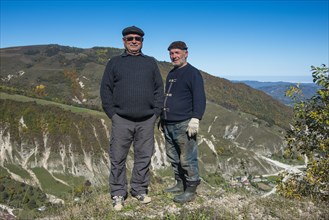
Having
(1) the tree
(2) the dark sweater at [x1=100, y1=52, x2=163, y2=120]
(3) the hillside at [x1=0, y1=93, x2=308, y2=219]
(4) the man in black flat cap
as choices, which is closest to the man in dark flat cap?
(4) the man in black flat cap

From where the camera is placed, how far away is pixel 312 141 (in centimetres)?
750

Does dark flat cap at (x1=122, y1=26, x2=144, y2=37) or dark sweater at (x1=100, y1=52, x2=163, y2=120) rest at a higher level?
dark flat cap at (x1=122, y1=26, x2=144, y2=37)

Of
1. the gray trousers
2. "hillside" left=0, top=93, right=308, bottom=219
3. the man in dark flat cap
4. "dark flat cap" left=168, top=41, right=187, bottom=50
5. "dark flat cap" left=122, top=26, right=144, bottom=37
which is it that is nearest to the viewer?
"dark flat cap" left=122, top=26, right=144, bottom=37

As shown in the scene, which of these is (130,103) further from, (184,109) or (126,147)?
(184,109)

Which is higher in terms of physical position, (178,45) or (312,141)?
(178,45)

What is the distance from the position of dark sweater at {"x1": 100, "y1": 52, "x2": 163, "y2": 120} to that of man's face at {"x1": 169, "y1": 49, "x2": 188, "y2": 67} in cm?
47

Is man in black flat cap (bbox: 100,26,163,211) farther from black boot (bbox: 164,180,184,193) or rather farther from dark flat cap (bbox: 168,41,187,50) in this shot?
black boot (bbox: 164,180,184,193)

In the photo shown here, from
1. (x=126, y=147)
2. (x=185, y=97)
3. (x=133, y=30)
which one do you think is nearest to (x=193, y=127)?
(x=185, y=97)

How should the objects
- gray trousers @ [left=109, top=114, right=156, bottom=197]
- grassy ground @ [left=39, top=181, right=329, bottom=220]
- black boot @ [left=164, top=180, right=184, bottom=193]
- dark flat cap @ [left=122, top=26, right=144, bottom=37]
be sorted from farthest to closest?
black boot @ [left=164, top=180, right=184, bottom=193]
gray trousers @ [left=109, top=114, right=156, bottom=197]
dark flat cap @ [left=122, top=26, right=144, bottom=37]
grassy ground @ [left=39, top=181, right=329, bottom=220]

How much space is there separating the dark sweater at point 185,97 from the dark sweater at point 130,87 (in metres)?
0.33

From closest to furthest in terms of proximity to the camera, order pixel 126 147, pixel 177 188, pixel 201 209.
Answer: pixel 201 209, pixel 126 147, pixel 177 188

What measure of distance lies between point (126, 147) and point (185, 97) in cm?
155

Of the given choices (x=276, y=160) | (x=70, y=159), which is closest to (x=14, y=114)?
(x=70, y=159)

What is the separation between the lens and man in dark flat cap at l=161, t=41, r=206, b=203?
6.03 metres
